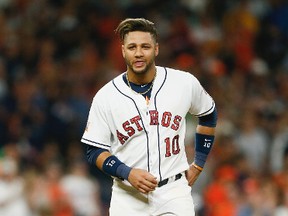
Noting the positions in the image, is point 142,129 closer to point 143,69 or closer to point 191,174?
point 143,69

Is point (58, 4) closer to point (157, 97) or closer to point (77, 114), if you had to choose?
point (77, 114)

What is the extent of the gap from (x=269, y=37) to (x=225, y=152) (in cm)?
302

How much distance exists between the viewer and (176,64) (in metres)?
11.8

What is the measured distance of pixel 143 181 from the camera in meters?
5.16

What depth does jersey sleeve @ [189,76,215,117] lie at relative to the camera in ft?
18.4

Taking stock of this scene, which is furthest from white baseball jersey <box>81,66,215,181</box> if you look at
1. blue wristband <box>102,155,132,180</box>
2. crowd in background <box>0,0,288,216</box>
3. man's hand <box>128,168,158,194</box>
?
crowd in background <box>0,0,288,216</box>

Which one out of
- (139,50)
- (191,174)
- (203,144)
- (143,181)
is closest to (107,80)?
(203,144)

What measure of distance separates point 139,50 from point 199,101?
60 centimetres

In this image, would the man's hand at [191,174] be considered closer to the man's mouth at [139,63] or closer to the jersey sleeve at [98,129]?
the jersey sleeve at [98,129]

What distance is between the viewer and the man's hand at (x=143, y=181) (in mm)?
5148

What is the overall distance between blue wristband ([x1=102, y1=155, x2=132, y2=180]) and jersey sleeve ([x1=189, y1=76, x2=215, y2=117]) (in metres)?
0.64

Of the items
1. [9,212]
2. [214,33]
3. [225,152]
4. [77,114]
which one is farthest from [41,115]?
[214,33]

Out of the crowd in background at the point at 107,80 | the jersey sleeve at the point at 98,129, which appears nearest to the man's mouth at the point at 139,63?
the jersey sleeve at the point at 98,129

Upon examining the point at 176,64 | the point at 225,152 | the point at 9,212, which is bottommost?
the point at 9,212
